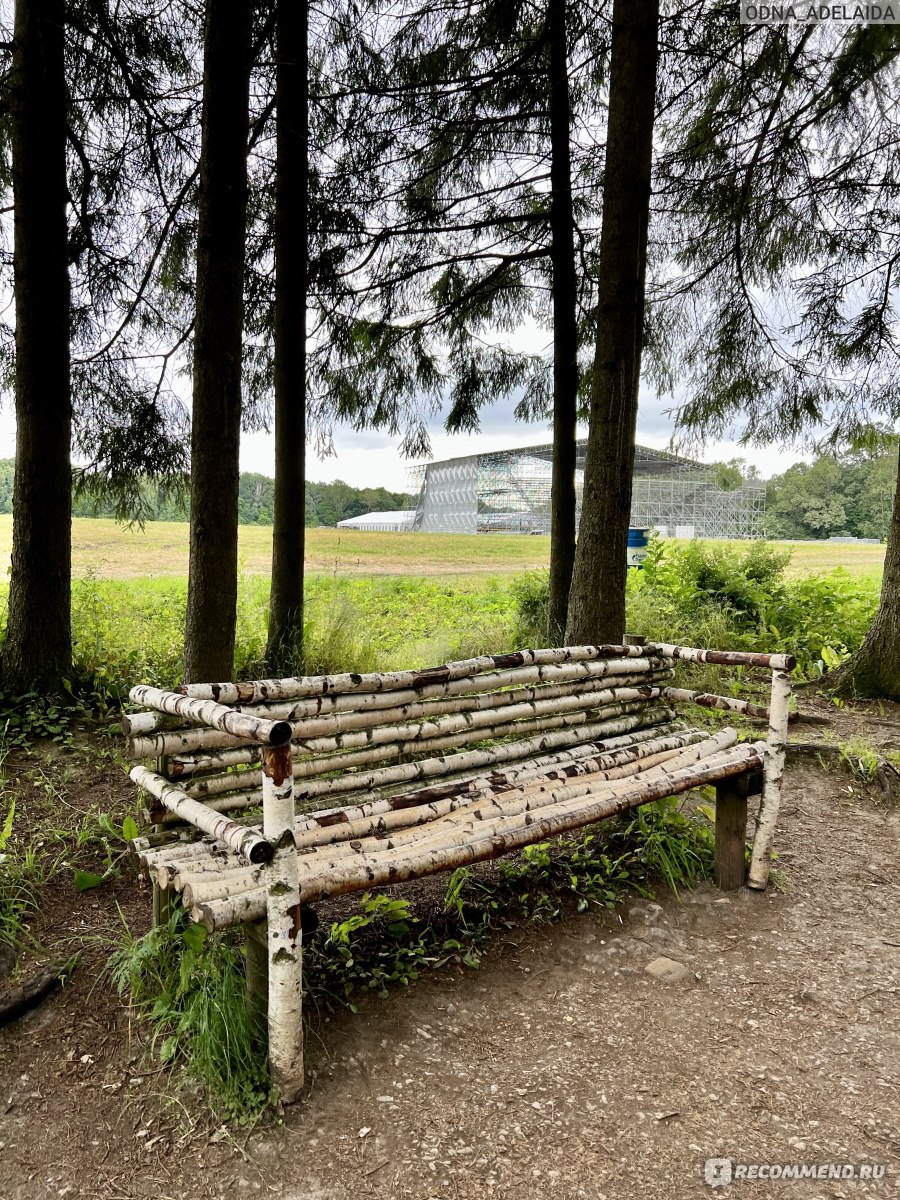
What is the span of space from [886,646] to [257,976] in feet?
18.0

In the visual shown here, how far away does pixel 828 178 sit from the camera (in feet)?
17.3

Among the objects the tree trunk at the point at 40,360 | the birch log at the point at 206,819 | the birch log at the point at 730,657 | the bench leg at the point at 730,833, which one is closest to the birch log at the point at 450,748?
the birch log at the point at 206,819

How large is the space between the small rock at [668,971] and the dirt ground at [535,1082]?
2 centimetres

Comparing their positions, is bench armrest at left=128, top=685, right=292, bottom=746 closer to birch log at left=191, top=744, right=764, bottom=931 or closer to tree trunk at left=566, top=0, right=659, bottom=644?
birch log at left=191, top=744, right=764, bottom=931

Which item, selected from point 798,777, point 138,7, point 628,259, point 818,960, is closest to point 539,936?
point 818,960

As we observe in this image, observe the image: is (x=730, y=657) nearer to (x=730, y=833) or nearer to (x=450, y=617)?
(x=730, y=833)

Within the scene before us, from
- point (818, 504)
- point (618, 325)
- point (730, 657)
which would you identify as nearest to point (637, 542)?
point (618, 325)

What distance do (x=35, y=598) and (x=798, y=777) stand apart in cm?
460

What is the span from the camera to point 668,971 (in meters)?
2.32

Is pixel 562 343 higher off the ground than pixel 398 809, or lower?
higher

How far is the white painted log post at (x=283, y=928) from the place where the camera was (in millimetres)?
1613

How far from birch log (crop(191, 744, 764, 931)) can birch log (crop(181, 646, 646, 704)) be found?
543mm

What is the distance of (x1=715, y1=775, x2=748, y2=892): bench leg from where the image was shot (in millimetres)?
Result: 2812

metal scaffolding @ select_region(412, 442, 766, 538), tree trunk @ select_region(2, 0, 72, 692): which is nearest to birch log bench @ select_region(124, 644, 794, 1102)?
tree trunk @ select_region(2, 0, 72, 692)
